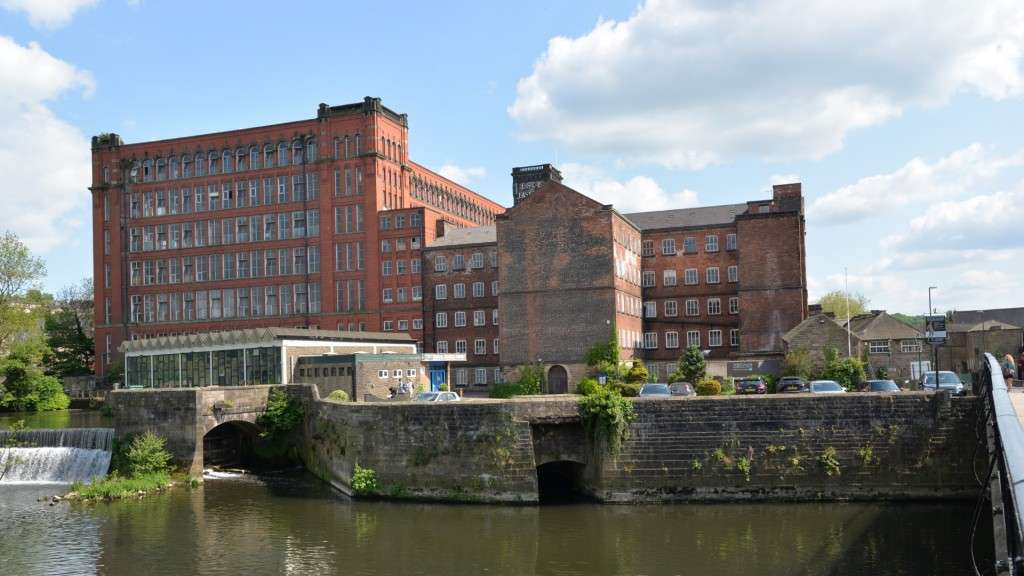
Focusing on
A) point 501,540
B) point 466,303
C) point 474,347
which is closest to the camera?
point 501,540

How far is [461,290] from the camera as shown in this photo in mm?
78188

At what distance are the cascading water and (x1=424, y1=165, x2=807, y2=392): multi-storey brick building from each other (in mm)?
30763

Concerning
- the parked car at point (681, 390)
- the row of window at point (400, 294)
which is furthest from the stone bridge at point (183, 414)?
the row of window at point (400, 294)

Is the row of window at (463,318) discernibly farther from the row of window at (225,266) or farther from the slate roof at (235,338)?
the row of window at (225,266)

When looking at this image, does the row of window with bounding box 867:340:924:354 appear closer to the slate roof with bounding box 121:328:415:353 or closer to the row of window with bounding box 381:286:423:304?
the slate roof with bounding box 121:328:415:353

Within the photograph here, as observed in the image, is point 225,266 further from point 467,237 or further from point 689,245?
point 689,245

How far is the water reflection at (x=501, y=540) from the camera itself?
26297 millimetres

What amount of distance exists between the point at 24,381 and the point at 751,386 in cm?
6749

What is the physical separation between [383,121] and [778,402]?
6198cm

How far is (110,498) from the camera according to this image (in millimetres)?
39531

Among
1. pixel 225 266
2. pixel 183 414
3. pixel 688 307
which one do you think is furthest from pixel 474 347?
pixel 183 414

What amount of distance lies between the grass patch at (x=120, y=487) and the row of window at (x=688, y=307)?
4363 centimetres

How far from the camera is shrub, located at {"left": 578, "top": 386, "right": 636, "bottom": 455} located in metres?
34.2

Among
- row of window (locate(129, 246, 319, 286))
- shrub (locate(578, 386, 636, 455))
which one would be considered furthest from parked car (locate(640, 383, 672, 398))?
row of window (locate(129, 246, 319, 286))
